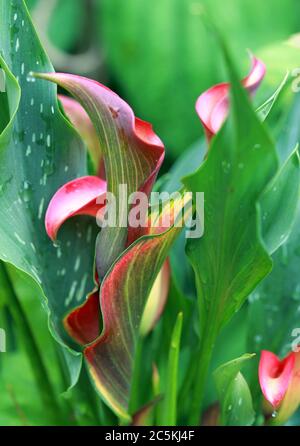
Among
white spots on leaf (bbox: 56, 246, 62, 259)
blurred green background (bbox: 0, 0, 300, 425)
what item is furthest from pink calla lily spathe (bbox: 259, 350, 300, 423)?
blurred green background (bbox: 0, 0, 300, 425)

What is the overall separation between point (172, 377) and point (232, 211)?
0.12 metres

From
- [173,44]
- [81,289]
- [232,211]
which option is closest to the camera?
[232,211]

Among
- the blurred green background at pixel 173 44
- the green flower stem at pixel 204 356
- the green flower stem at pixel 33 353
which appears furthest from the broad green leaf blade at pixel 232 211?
the blurred green background at pixel 173 44

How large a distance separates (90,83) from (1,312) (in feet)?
0.66

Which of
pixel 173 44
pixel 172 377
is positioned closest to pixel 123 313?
pixel 172 377

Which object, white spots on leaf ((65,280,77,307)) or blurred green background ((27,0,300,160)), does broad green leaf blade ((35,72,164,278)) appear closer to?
white spots on leaf ((65,280,77,307))

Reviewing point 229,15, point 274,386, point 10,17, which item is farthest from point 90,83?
point 229,15

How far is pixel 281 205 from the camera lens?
0.35 metres

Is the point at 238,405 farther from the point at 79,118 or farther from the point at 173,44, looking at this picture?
the point at 173,44

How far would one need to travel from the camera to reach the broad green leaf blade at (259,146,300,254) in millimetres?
338

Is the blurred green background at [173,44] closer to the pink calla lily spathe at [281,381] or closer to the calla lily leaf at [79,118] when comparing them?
the calla lily leaf at [79,118]

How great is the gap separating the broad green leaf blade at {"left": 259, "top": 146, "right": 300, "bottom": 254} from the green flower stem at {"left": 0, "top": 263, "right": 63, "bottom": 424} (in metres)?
0.15

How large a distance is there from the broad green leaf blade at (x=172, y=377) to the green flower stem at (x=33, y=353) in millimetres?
75

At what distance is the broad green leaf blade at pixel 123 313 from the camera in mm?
328
